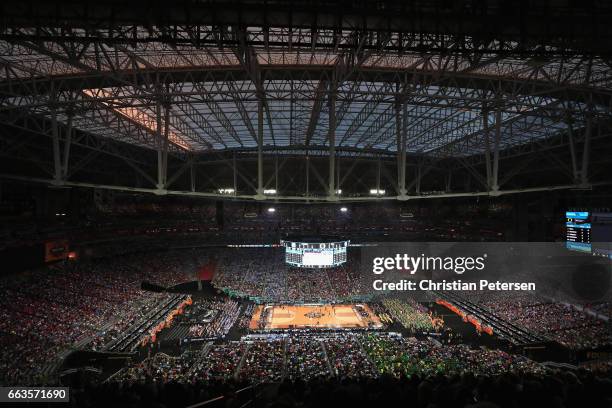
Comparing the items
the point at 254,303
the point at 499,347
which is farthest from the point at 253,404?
the point at 254,303

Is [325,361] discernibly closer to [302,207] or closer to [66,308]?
[66,308]

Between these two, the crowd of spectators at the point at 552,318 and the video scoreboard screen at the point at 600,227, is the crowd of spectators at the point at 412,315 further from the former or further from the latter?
the video scoreboard screen at the point at 600,227

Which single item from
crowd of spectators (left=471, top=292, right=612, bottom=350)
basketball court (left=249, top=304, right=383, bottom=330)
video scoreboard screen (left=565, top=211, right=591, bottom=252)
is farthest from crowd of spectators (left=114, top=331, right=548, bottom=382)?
video scoreboard screen (left=565, top=211, right=591, bottom=252)

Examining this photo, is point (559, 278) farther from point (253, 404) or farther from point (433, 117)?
point (253, 404)

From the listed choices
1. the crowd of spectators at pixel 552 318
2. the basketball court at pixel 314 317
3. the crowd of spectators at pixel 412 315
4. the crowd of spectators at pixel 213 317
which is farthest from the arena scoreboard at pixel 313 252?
the crowd of spectators at pixel 552 318

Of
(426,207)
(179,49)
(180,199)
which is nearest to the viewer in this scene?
(179,49)

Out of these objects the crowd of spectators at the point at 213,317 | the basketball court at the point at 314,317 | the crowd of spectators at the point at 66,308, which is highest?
the crowd of spectators at the point at 66,308

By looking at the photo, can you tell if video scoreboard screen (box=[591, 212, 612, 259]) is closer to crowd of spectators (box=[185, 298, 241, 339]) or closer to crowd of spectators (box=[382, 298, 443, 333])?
crowd of spectators (box=[382, 298, 443, 333])
